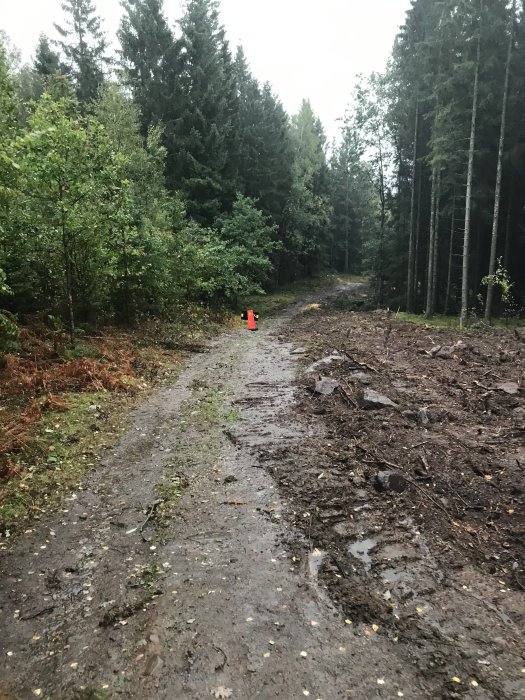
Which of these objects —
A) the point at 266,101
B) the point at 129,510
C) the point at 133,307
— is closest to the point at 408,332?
the point at 133,307

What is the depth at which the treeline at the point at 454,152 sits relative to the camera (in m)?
17.5

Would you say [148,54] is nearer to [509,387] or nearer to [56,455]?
[509,387]

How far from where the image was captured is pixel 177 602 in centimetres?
374

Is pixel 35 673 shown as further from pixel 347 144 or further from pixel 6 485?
pixel 347 144

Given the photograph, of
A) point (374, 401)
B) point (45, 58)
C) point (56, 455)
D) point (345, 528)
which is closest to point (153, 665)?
point (345, 528)

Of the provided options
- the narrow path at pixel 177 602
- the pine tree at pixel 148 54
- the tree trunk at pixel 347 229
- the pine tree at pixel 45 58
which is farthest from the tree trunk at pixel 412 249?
the tree trunk at pixel 347 229

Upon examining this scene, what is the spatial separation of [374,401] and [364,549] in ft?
12.8

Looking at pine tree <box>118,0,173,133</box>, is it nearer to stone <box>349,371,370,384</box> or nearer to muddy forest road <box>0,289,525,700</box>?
stone <box>349,371,370,384</box>

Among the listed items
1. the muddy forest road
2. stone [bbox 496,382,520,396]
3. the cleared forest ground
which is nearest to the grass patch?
the muddy forest road

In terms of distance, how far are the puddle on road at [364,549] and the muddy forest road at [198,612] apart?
0.15ft

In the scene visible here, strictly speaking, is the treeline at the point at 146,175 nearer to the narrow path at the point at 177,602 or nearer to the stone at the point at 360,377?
the narrow path at the point at 177,602

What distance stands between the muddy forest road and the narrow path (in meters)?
0.01

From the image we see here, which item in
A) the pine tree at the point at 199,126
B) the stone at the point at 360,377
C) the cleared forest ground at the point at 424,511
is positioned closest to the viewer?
the cleared forest ground at the point at 424,511

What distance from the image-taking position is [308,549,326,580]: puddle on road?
13.5ft
